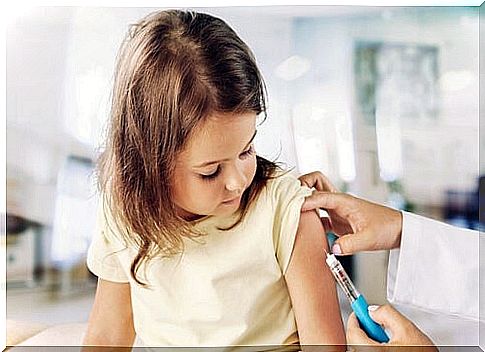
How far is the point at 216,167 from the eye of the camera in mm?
1081

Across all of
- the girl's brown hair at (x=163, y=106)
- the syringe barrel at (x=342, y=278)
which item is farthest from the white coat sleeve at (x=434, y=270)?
the girl's brown hair at (x=163, y=106)

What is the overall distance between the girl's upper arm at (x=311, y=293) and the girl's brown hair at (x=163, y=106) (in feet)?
0.31

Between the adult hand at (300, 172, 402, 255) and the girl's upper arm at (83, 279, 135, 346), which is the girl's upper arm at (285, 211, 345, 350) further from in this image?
the girl's upper arm at (83, 279, 135, 346)

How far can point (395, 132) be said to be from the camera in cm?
122

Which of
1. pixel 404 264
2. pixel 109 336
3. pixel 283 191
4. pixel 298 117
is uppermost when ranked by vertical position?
pixel 298 117

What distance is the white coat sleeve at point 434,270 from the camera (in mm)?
1169

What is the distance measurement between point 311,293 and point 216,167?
0.72 feet

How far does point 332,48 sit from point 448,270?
37 centimetres

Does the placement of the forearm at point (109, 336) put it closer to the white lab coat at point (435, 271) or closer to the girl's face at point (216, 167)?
the girl's face at point (216, 167)

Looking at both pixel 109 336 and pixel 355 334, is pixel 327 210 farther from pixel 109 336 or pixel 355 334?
pixel 109 336

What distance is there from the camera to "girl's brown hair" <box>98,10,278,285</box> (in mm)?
1052

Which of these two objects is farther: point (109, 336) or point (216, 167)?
point (109, 336)

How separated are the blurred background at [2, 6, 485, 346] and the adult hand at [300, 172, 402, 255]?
0.04 m

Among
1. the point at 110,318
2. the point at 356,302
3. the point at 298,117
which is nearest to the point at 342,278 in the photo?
the point at 356,302
